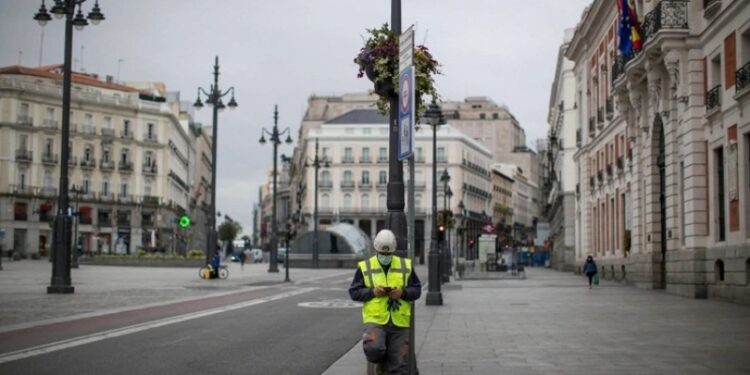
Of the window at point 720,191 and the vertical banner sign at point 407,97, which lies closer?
the vertical banner sign at point 407,97

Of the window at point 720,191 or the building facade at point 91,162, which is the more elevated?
the building facade at point 91,162

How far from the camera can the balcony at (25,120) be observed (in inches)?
3798

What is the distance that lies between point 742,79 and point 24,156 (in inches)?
3399

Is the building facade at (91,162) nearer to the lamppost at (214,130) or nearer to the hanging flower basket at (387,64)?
the lamppost at (214,130)

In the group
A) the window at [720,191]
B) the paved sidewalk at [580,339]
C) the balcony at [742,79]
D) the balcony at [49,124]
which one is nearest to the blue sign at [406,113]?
the paved sidewalk at [580,339]

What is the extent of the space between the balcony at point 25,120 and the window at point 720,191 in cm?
8355

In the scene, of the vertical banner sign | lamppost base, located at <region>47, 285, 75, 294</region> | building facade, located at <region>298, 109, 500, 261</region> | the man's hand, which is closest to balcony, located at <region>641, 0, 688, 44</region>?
lamppost base, located at <region>47, 285, 75, 294</region>

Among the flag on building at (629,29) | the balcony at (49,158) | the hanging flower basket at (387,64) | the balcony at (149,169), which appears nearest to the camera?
the hanging flower basket at (387,64)

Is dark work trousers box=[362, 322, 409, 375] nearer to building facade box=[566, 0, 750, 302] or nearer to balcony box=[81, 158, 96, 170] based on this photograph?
building facade box=[566, 0, 750, 302]

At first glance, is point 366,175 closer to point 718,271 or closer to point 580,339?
point 718,271

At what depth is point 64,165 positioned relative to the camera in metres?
26.9

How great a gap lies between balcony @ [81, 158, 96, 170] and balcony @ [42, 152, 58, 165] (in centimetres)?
331

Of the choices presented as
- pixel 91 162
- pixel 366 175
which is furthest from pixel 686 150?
pixel 366 175

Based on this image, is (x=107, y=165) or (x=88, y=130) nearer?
(x=88, y=130)
